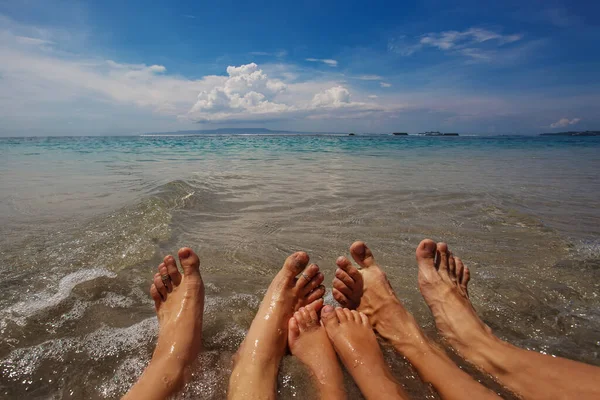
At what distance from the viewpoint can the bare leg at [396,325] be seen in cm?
141

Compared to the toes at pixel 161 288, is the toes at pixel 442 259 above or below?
above

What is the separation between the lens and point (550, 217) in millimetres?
3920

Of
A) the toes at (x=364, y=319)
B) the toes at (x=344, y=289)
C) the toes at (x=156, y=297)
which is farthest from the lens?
the toes at (x=344, y=289)

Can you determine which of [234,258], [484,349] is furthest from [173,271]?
[484,349]

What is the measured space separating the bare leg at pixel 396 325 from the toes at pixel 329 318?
0.80ft

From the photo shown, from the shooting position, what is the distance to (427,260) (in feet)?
7.86

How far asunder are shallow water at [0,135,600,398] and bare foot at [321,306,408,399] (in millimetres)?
97

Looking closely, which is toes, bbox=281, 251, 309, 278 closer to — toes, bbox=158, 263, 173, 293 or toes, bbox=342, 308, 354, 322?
toes, bbox=342, 308, 354, 322

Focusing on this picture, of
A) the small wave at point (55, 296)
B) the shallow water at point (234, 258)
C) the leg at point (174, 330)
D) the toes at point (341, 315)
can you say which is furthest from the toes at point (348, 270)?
the small wave at point (55, 296)

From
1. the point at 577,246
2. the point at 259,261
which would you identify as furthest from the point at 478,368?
the point at 577,246

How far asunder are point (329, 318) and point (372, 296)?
35cm

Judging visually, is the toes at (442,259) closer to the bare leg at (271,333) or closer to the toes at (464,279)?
the toes at (464,279)

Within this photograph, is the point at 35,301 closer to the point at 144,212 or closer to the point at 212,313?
the point at 212,313

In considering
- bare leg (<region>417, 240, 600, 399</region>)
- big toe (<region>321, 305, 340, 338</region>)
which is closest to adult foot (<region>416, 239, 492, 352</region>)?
bare leg (<region>417, 240, 600, 399</region>)
